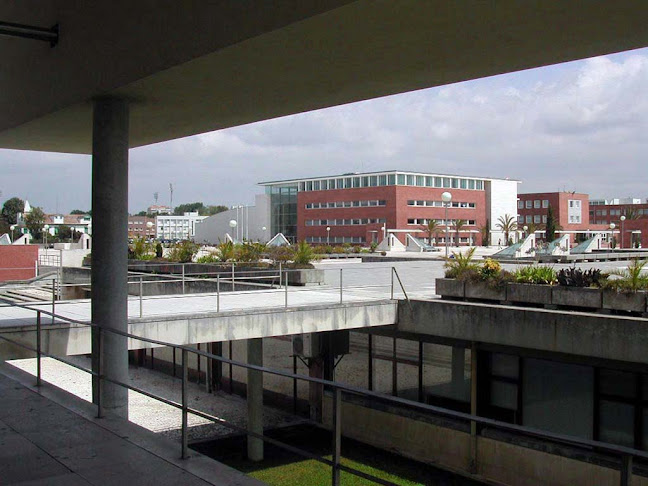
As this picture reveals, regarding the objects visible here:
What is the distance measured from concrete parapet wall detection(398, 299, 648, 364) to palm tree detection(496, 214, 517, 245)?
69.1 m

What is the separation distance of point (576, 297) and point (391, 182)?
2399 inches

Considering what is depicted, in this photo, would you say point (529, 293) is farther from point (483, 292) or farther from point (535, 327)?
point (535, 327)

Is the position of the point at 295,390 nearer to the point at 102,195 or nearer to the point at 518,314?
the point at 518,314

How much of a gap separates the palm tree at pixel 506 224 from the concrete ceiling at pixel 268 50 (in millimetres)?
77833

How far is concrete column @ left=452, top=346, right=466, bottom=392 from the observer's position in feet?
59.0

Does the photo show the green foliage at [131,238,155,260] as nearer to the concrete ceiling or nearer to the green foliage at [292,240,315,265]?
the green foliage at [292,240,315,265]

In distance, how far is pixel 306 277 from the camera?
21.6 m

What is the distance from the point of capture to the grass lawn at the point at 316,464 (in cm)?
1659

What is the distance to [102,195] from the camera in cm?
826

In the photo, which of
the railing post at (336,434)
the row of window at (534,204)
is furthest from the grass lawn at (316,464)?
the row of window at (534,204)

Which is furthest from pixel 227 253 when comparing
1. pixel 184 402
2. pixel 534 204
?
pixel 534 204

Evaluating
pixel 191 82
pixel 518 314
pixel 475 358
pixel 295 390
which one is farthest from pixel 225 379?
pixel 191 82

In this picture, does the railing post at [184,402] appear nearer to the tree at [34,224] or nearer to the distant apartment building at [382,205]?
the distant apartment building at [382,205]

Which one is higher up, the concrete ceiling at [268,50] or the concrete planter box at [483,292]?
the concrete ceiling at [268,50]
